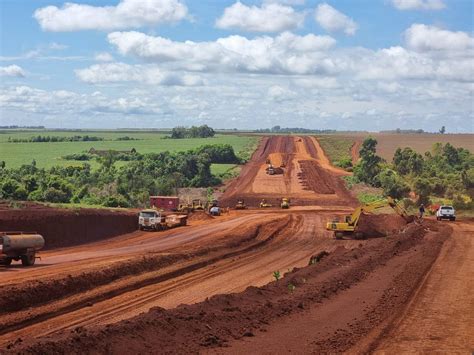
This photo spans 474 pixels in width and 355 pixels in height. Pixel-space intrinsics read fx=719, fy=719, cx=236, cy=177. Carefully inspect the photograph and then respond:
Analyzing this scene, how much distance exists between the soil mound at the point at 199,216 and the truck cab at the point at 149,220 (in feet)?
36.7

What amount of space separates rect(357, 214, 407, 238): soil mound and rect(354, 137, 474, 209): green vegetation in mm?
19477

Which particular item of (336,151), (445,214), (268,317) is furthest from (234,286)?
(336,151)

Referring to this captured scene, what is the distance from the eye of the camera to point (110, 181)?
9656 cm

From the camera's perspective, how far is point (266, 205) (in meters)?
88.4

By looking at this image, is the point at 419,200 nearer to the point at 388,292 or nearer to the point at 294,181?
the point at 294,181

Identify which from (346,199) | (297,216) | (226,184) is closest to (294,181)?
(226,184)

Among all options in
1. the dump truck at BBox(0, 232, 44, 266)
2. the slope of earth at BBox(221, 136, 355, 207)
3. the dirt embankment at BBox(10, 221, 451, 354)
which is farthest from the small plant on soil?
the slope of earth at BBox(221, 136, 355, 207)

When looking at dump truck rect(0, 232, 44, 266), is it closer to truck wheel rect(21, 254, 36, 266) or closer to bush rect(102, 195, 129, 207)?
truck wheel rect(21, 254, 36, 266)

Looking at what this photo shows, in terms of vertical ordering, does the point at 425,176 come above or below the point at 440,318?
above

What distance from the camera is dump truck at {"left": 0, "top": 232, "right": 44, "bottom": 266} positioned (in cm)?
3431

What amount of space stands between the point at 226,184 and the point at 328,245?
62234 mm

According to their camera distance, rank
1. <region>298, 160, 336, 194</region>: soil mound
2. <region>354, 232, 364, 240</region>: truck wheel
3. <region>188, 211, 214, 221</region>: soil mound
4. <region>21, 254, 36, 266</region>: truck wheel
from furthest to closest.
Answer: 1. <region>298, 160, 336, 194</region>: soil mound
2. <region>188, 211, 214, 221</region>: soil mound
3. <region>354, 232, 364, 240</region>: truck wheel
4. <region>21, 254, 36, 266</region>: truck wheel

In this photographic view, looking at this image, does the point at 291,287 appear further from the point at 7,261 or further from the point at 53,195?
the point at 53,195

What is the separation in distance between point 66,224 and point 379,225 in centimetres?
2874
